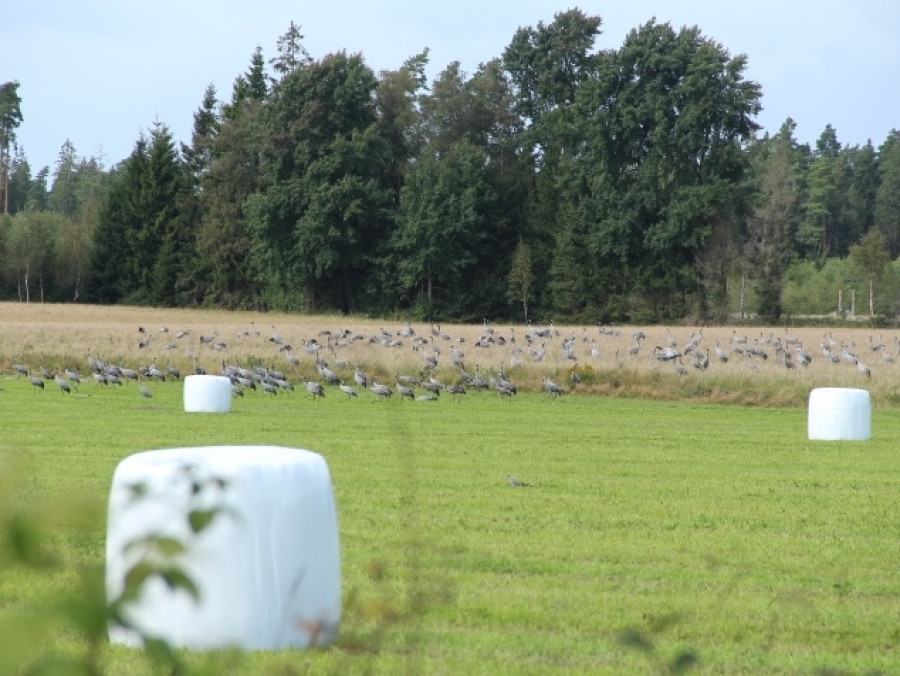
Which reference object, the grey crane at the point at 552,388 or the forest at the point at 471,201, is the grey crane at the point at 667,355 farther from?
the forest at the point at 471,201

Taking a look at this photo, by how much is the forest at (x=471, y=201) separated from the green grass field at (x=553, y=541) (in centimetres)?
5211

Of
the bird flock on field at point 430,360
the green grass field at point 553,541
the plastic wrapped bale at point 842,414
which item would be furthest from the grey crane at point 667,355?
the plastic wrapped bale at point 842,414

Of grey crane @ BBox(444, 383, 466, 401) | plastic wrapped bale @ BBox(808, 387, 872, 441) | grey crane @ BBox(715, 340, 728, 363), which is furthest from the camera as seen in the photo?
grey crane @ BBox(715, 340, 728, 363)

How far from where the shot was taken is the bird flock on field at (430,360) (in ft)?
122

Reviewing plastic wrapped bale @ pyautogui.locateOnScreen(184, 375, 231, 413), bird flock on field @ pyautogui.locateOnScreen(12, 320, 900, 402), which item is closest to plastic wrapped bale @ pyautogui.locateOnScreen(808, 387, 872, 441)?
bird flock on field @ pyautogui.locateOnScreen(12, 320, 900, 402)

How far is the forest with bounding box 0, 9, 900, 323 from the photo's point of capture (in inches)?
3049

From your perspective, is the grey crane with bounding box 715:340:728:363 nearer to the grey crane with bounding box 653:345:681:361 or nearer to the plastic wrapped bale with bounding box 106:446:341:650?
the grey crane with bounding box 653:345:681:361

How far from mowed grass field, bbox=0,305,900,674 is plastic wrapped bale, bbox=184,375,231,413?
728 mm

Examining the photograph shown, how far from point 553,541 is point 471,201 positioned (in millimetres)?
71170

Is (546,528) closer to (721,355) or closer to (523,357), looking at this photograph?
(523,357)

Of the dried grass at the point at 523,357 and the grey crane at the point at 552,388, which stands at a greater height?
the dried grass at the point at 523,357

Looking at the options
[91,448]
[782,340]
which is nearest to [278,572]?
[91,448]

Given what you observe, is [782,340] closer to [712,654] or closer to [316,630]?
[712,654]

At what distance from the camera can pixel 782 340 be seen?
52.0 m
